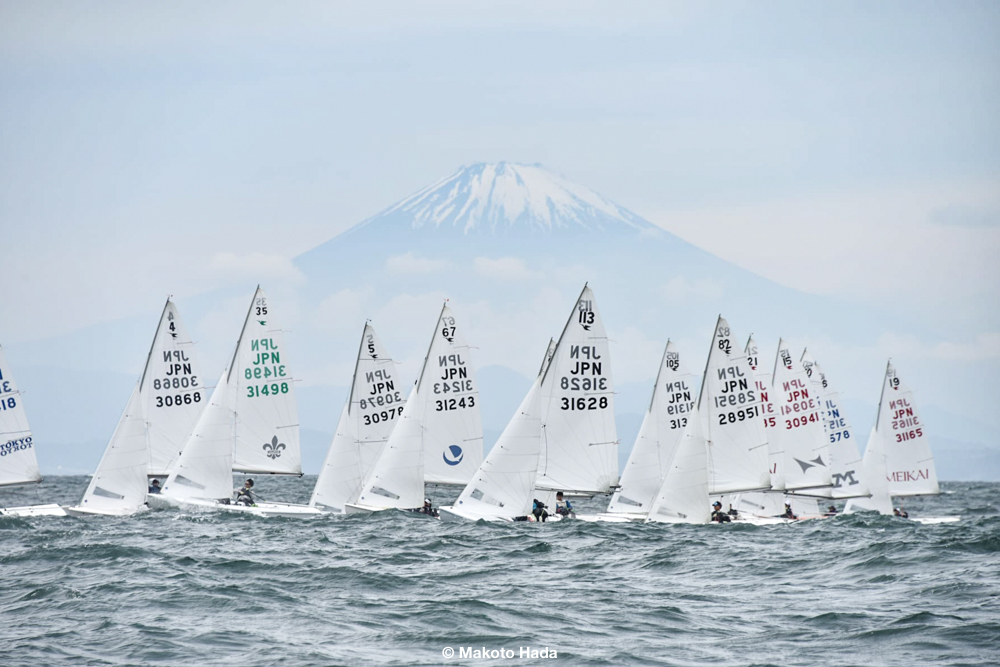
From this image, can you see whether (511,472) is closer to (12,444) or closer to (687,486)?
(687,486)

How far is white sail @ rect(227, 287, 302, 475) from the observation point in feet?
132

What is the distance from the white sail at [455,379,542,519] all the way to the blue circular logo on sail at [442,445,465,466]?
6.33 m

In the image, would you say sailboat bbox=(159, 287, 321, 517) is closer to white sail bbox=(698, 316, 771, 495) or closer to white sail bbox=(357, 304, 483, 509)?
white sail bbox=(357, 304, 483, 509)

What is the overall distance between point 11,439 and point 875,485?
99.8ft

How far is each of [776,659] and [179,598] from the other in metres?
10.1

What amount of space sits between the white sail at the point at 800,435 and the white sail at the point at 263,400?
16925 mm

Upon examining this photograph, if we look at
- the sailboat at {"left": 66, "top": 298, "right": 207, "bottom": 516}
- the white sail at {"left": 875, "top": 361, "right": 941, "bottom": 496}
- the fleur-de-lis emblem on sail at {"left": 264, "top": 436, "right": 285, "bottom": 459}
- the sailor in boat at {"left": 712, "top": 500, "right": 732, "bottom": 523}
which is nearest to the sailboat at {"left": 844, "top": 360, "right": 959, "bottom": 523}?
the white sail at {"left": 875, "top": 361, "right": 941, "bottom": 496}

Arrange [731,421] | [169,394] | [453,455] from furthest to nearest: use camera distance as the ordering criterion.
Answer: [169,394], [453,455], [731,421]

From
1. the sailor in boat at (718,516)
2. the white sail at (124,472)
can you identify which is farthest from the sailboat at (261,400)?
the sailor in boat at (718,516)

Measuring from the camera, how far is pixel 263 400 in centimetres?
4066

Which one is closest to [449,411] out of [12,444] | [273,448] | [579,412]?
[579,412]

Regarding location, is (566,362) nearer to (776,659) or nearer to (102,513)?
(102,513)

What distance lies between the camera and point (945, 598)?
20.4 metres

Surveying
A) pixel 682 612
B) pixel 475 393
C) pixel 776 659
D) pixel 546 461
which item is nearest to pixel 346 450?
pixel 475 393
